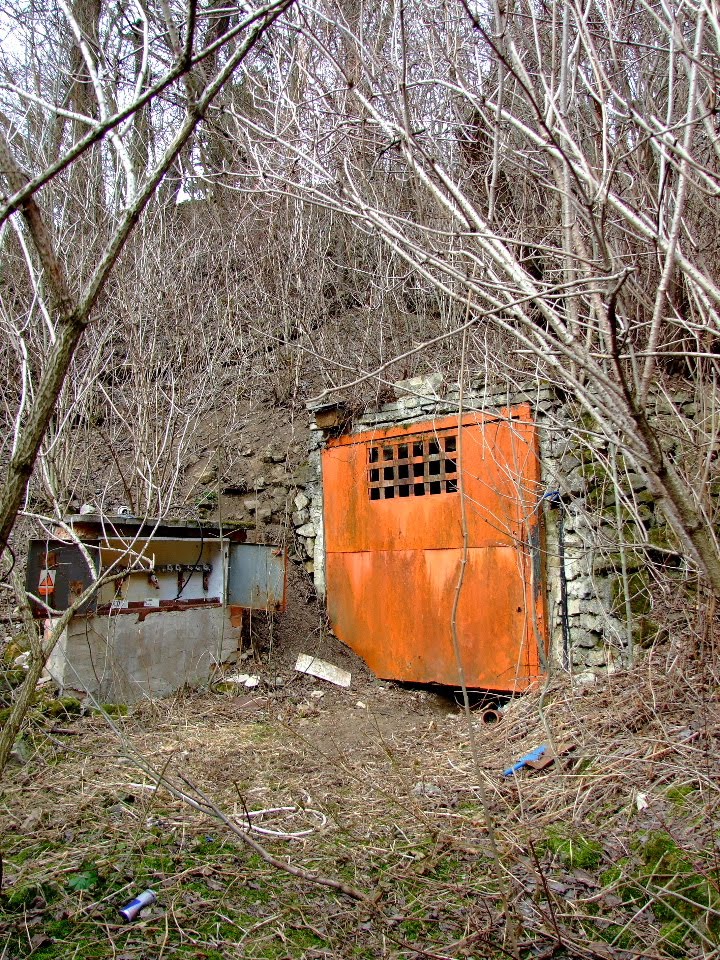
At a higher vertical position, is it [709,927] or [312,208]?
[312,208]

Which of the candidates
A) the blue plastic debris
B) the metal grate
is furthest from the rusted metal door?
the blue plastic debris

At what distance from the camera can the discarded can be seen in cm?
237

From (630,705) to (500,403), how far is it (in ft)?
7.71

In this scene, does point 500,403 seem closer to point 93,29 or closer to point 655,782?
point 655,782

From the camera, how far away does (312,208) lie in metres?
9.33

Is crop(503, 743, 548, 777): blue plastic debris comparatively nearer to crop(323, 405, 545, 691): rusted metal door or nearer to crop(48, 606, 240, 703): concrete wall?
crop(323, 405, 545, 691): rusted metal door

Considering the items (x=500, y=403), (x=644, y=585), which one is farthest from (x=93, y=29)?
(x=644, y=585)

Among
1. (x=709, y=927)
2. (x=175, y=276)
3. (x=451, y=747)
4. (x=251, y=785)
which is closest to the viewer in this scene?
(x=709, y=927)

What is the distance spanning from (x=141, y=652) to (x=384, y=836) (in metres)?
2.77

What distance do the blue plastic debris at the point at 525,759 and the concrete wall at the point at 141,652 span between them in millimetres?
2748

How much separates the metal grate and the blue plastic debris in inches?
83.0

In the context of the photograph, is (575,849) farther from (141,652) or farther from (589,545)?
(141,652)

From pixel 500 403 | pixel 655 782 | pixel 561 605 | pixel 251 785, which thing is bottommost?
pixel 251 785

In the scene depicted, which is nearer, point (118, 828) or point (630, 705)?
point (118, 828)
